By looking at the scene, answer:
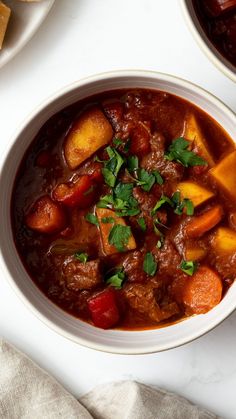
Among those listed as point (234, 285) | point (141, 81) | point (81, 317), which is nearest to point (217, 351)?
point (234, 285)

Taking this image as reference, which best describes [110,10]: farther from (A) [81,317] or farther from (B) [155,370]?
(B) [155,370]

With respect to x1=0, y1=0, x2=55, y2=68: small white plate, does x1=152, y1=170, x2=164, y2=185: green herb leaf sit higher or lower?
lower

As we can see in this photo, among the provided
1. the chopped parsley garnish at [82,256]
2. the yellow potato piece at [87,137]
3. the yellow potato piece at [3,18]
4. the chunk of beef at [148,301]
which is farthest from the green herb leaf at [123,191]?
the yellow potato piece at [3,18]

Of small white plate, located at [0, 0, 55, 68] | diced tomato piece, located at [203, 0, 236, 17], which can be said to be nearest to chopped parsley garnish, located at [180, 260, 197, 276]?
diced tomato piece, located at [203, 0, 236, 17]

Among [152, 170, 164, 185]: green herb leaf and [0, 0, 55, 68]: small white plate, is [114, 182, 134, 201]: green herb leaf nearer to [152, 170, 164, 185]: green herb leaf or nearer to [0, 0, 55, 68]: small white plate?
[152, 170, 164, 185]: green herb leaf

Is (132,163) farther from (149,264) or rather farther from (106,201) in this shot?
(149,264)

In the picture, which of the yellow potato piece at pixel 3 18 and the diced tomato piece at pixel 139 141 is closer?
the diced tomato piece at pixel 139 141

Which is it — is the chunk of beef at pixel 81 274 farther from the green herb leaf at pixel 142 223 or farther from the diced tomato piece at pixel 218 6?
the diced tomato piece at pixel 218 6

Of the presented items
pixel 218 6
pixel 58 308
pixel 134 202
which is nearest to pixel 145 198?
pixel 134 202
